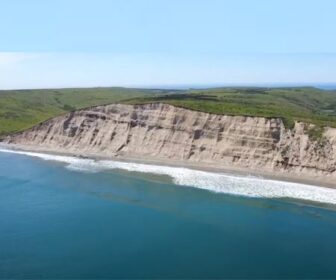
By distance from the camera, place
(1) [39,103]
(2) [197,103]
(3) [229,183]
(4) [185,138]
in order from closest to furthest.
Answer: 1. (3) [229,183]
2. (4) [185,138]
3. (2) [197,103]
4. (1) [39,103]

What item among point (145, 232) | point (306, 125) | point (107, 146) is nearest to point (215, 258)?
point (145, 232)

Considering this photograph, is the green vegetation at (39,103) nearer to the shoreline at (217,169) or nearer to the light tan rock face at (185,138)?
the light tan rock face at (185,138)

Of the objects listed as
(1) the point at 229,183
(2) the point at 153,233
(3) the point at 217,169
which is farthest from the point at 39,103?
(2) the point at 153,233

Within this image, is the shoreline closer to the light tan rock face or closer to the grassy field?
the light tan rock face

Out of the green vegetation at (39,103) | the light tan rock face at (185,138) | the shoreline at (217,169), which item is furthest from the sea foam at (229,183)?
the green vegetation at (39,103)

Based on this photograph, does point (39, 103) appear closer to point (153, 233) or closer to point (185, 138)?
point (185, 138)

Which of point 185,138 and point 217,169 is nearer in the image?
point 217,169
